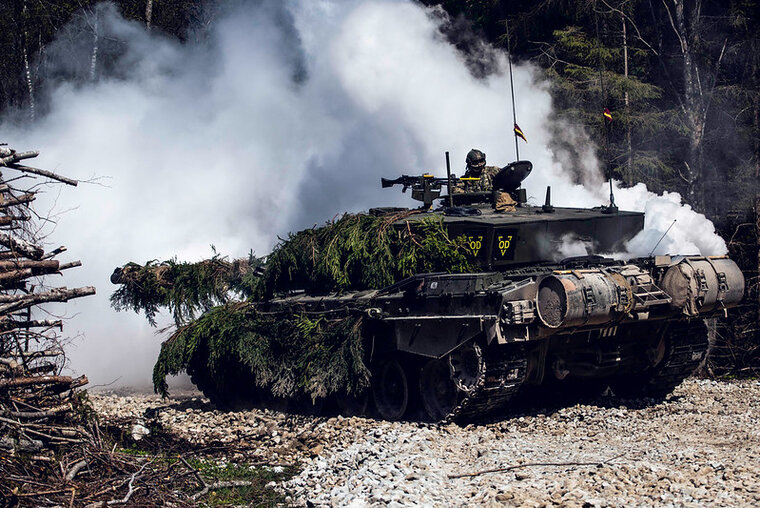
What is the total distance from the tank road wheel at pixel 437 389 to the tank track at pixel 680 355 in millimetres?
2909

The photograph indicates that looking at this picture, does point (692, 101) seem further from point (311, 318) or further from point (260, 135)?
point (260, 135)

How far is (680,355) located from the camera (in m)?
13.5

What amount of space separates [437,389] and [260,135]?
686 inches

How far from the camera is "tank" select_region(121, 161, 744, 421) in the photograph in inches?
454

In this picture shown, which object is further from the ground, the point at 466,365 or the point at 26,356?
the point at 26,356

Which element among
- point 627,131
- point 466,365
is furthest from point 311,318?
point 627,131

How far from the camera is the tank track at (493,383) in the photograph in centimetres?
1170

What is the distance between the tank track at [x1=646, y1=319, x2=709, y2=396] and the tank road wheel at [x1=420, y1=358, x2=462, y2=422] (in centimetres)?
291

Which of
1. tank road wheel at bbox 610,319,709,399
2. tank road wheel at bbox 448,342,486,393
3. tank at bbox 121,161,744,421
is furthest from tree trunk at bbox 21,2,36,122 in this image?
tank road wheel at bbox 610,319,709,399

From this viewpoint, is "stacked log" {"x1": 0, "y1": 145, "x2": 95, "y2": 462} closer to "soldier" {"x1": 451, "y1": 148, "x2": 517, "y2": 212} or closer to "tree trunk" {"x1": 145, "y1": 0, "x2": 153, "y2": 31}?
"soldier" {"x1": 451, "y1": 148, "x2": 517, "y2": 212}

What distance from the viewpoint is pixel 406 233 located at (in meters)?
14.0

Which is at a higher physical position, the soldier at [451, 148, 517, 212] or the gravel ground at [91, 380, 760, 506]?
the soldier at [451, 148, 517, 212]

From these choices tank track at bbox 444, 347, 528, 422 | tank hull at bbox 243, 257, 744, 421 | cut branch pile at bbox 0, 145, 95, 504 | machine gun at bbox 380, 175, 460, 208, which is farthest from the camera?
machine gun at bbox 380, 175, 460, 208

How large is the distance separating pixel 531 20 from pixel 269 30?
9598 millimetres
